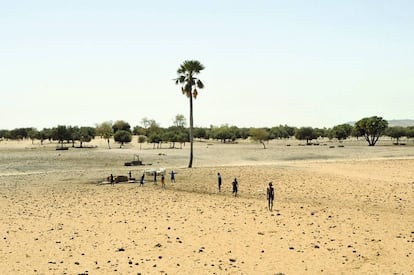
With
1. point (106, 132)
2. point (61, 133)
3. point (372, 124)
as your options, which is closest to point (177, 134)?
point (106, 132)

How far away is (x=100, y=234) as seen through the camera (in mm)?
18984

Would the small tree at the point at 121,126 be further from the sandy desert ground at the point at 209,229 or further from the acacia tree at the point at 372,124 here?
the sandy desert ground at the point at 209,229

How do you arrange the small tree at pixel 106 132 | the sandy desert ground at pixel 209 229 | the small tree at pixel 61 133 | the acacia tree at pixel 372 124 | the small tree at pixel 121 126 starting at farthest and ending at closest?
1. the small tree at pixel 121 126
2. the small tree at pixel 106 132
3. the small tree at pixel 61 133
4. the acacia tree at pixel 372 124
5. the sandy desert ground at pixel 209 229

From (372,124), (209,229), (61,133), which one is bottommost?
(209,229)

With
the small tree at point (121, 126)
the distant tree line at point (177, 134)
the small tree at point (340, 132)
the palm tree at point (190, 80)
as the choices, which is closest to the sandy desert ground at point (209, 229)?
the palm tree at point (190, 80)

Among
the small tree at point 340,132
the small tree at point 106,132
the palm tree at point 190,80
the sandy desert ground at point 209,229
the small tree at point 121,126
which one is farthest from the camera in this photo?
the small tree at point 121,126

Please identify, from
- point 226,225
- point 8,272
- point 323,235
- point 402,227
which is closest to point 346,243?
point 323,235

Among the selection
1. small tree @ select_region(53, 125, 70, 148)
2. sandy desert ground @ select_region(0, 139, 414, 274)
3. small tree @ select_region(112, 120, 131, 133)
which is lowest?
sandy desert ground @ select_region(0, 139, 414, 274)

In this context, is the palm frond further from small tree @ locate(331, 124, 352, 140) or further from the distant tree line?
small tree @ locate(331, 124, 352, 140)

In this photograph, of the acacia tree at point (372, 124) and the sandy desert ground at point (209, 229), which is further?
the acacia tree at point (372, 124)

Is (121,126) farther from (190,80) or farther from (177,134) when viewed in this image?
(190,80)

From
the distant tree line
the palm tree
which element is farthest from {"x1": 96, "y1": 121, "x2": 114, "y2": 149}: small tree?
the palm tree

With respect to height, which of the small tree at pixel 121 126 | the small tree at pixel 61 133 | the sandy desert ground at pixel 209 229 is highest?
the small tree at pixel 121 126

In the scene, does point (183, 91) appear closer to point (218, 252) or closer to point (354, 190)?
point (354, 190)
